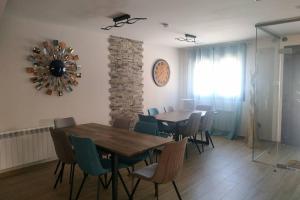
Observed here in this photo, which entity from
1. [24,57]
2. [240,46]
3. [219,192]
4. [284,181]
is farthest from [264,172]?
[24,57]

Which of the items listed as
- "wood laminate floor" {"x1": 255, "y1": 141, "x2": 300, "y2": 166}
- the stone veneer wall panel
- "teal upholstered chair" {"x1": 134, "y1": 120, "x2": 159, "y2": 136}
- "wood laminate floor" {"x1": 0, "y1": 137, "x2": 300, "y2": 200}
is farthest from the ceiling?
"wood laminate floor" {"x1": 0, "y1": 137, "x2": 300, "y2": 200}

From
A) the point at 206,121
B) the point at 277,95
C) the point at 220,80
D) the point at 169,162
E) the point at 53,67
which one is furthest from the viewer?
the point at 220,80

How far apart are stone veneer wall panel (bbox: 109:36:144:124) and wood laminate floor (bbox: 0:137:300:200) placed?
68.5 inches

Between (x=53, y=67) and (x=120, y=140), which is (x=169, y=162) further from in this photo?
(x=53, y=67)

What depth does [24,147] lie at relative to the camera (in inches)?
139

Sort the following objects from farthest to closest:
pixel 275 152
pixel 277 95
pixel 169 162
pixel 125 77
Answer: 1. pixel 125 77
2. pixel 275 152
3. pixel 277 95
4. pixel 169 162

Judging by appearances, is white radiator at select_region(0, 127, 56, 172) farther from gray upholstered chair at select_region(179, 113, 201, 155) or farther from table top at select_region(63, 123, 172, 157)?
gray upholstered chair at select_region(179, 113, 201, 155)

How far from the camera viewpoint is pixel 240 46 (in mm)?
5375

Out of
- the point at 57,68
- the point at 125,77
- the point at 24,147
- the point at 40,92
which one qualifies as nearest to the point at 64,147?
the point at 24,147

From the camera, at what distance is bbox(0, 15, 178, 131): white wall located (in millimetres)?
3385

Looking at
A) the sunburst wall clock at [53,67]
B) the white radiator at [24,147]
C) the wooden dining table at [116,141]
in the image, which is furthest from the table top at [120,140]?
the sunburst wall clock at [53,67]

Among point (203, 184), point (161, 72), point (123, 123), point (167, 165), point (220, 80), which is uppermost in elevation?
point (161, 72)

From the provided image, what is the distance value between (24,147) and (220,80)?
456 cm

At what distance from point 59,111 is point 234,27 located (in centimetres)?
346
